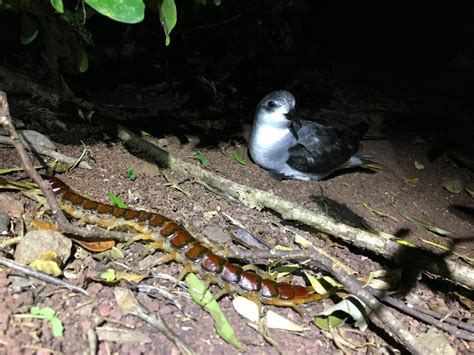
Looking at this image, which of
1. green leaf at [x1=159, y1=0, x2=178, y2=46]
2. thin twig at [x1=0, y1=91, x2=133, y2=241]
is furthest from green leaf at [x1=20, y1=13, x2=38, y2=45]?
green leaf at [x1=159, y1=0, x2=178, y2=46]

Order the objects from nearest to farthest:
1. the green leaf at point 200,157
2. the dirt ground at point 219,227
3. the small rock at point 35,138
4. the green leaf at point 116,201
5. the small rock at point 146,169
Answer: the dirt ground at point 219,227 < the green leaf at point 116,201 < the small rock at point 35,138 < the small rock at point 146,169 < the green leaf at point 200,157

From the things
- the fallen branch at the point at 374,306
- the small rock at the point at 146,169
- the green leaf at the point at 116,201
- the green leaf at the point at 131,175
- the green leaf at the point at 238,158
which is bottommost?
the green leaf at the point at 238,158

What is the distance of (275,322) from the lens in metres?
2.64

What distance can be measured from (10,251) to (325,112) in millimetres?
3965

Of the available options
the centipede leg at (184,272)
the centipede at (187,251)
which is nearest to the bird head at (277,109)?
the centipede at (187,251)

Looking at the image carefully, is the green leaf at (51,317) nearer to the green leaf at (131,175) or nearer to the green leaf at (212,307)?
the green leaf at (212,307)

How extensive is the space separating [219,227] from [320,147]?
1.72m

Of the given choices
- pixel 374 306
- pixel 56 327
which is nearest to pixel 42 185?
pixel 56 327

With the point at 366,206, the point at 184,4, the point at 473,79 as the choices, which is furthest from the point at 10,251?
the point at 473,79

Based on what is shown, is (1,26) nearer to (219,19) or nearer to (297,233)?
(219,19)

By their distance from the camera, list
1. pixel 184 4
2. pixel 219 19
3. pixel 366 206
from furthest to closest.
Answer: pixel 219 19, pixel 184 4, pixel 366 206

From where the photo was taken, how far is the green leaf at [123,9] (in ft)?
7.32

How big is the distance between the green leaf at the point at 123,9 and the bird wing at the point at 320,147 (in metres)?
2.54

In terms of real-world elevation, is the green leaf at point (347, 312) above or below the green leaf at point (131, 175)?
above
